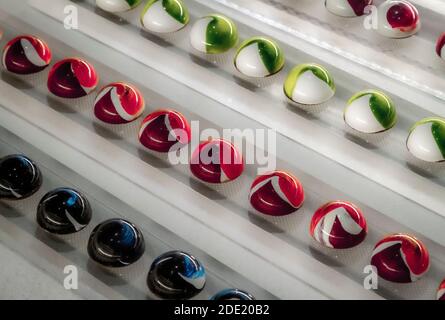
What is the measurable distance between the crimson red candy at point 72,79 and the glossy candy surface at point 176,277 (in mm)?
459

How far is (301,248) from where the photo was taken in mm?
1267

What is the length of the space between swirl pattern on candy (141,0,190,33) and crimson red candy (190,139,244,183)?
34 centimetres

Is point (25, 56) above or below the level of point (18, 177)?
above

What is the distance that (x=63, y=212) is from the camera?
1.29 metres

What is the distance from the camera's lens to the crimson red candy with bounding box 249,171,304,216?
4.24 feet

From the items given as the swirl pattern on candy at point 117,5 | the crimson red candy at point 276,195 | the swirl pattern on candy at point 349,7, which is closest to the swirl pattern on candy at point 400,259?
the crimson red candy at point 276,195

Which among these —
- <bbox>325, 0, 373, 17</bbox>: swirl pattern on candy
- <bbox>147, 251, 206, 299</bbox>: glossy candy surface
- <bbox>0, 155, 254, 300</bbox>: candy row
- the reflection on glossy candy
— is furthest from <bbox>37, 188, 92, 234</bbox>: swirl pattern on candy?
<bbox>325, 0, 373, 17</bbox>: swirl pattern on candy

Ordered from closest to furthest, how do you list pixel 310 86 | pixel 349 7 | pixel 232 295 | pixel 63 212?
pixel 232 295 → pixel 63 212 → pixel 310 86 → pixel 349 7

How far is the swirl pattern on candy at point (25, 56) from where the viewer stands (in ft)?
4.96

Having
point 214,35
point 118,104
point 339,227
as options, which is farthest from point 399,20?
point 118,104

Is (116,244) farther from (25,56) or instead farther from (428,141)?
(428,141)

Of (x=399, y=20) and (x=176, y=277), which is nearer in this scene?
(x=176, y=277)

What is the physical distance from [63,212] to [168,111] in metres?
0.31

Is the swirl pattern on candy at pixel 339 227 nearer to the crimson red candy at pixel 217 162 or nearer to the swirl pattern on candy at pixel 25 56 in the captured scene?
the crimson red candy at pixel 217 162
